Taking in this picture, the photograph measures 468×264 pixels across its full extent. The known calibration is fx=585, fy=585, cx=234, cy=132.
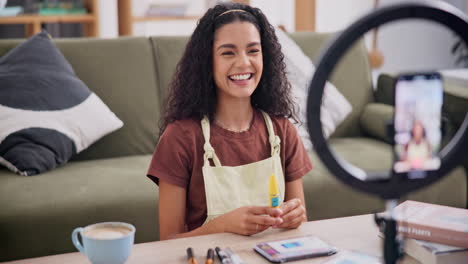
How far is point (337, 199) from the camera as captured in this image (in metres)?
2.11

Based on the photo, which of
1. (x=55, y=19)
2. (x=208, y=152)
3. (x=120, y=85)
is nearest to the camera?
(x=208, y=152)

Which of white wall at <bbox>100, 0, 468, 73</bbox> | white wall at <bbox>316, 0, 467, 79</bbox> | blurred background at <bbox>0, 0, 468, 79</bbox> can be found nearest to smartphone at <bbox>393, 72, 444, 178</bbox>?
blurred background at <bbox>0, 0, 468, 79</bbox>

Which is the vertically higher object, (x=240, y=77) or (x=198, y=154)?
(x=240, y=77)

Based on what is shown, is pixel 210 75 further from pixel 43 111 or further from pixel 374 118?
pixel 374 118

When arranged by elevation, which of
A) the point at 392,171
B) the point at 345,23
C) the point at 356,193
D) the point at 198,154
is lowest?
the point at 356,193

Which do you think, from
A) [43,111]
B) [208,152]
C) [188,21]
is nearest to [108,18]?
[188,21]

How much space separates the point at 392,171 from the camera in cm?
64

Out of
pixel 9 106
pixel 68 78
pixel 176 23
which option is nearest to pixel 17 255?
pixel 9 106

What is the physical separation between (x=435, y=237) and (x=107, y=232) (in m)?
0.57

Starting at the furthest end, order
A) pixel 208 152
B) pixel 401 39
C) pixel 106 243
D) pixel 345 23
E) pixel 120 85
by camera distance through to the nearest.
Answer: pixel 401 39 < pixel 345 23 < pixel 120 85 < pixel 208 152 < pixel 106 243

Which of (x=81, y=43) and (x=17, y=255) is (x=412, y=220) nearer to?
(x=17, y=255)

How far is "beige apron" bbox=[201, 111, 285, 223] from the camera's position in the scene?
53.8 inches

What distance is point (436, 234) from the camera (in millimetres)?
1029

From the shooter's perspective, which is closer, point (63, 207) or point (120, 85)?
point (63, 207)
